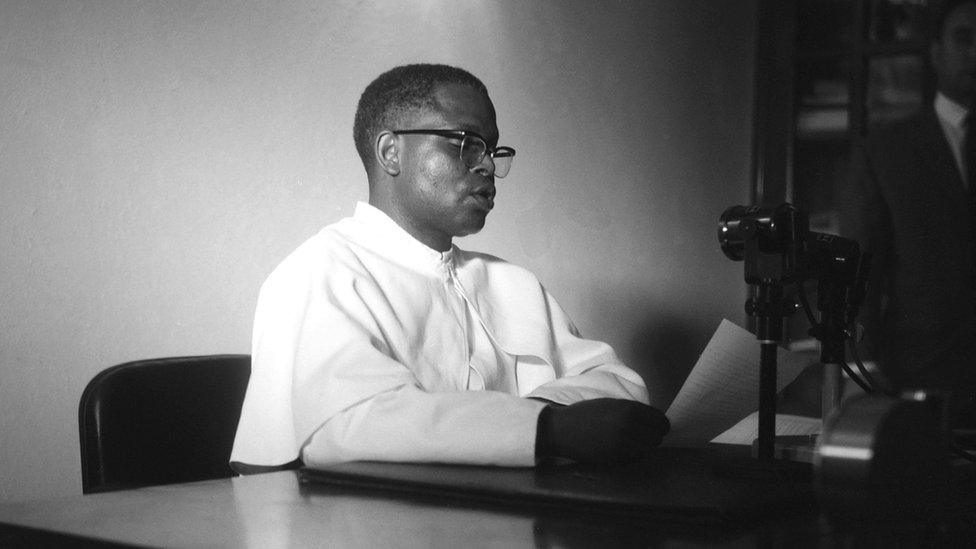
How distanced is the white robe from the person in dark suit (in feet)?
6.19

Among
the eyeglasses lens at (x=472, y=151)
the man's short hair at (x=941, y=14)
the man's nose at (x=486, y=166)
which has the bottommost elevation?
the man's nose at (x=486, y=166)

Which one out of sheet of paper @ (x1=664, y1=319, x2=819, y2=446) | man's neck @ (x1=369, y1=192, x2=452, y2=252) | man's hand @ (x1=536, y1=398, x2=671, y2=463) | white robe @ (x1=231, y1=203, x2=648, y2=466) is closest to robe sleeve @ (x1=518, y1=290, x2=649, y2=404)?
white robe @ (x1=231, y1=203, x2=648, y2=466)

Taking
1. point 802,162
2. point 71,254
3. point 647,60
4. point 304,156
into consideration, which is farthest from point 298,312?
point 802,162

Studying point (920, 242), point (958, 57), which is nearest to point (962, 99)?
point (958, 57)

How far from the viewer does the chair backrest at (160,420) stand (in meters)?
1.57

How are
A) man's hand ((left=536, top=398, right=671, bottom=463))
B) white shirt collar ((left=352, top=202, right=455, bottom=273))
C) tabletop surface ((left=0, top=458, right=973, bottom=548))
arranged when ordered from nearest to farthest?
tabletop surface ((left=0, top=458, right=973, bottom=548)) → man's hand ((left=536, top=398, right=671, bottom=463)) → white shirt collar ((left=352, top=202, right=455, bottom=273))

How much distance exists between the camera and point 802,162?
4.18 m

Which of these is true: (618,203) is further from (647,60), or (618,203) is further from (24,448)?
(24,448)

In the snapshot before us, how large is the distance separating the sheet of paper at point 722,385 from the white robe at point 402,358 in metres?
0.19

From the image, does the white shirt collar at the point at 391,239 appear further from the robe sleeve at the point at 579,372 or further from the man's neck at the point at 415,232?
the robe sleeve at the point at 579,372

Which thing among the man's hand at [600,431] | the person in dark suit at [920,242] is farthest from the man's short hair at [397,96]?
the person in dark suit at [920,242]

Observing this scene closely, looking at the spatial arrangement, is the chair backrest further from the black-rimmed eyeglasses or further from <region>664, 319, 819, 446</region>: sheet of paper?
<region>664, 319, 819, 446</region>: sheet of paper

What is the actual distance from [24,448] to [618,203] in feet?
6.63

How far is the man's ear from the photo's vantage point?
2.07 m
